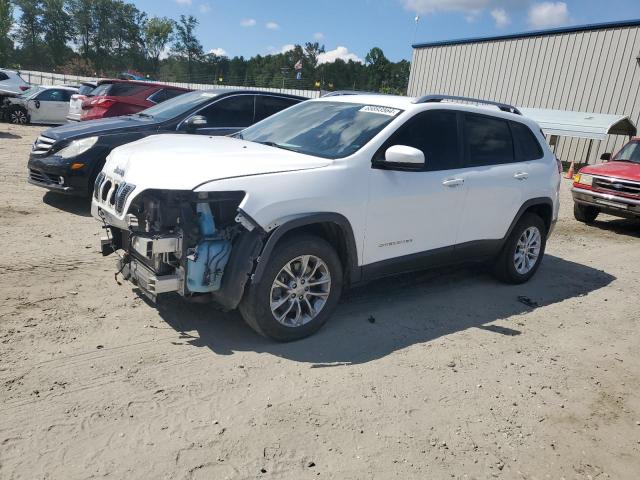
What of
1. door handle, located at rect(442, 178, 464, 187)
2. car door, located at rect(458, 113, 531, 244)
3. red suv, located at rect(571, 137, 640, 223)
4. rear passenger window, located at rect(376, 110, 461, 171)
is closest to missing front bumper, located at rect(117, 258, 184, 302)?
rear passenger window, located at rect(376, 110, 461, 171)

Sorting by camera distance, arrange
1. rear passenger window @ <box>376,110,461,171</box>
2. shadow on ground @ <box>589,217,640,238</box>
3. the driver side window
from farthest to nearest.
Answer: the driver side window
shadow on ground @ <box>589,217,640,238</box>
rear passenger window @ <box>376,110,461,171</box>

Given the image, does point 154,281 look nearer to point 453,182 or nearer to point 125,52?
point 453,182

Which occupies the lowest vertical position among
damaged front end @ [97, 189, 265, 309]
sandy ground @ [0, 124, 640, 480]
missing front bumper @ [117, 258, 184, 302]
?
sandy ground @ [0, 124, 640, 480]

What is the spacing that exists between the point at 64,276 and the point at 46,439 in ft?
8.12

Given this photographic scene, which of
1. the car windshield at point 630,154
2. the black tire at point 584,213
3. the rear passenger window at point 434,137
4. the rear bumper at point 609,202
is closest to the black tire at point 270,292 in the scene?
the rear passenger window at point 434,137

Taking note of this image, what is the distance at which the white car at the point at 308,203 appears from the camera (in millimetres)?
3621

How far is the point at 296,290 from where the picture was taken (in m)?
3.95

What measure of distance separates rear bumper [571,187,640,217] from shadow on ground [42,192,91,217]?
29.6 feet

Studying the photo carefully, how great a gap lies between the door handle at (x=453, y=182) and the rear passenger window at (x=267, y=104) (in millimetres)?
4321

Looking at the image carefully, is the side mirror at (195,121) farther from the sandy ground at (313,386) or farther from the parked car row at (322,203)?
the sandy ground at (313,386)

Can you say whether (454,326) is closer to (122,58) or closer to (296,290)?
(296,290)

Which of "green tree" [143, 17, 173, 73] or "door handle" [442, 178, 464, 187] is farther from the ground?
"green tree" [143, 17, 173, 73]

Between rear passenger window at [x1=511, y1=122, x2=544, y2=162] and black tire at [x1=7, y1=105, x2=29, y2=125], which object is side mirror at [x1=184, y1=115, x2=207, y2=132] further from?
black tire at [x1=7, y1=105, x2=29, y2=125]

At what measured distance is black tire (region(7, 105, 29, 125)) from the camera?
62.2ft
